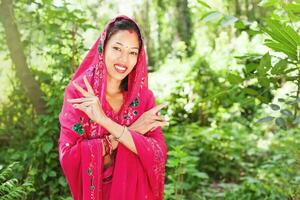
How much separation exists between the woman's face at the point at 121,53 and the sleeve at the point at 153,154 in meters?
0.24

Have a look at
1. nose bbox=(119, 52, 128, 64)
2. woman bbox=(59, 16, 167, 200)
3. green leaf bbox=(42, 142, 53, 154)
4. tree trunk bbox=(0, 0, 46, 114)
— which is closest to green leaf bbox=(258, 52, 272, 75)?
woman bbox=(59, 16, 167, 200)

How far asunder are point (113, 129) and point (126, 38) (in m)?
0.43

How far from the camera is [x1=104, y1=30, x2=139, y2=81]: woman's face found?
2.05 metres

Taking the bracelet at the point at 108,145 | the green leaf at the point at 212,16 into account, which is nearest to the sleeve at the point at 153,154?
the bracelet at the point at 108,145

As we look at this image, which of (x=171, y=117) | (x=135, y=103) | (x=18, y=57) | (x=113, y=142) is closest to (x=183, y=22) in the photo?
(x=171, y=117)

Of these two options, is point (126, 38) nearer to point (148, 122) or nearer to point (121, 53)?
point (121, 53)

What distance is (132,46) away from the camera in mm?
2064

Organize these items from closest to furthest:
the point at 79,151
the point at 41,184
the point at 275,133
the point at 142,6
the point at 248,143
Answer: the point at 79,151 < the point at 41,184 < the point at 248,143 < the point at 275,133 < the point at 142,6

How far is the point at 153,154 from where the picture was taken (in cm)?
206

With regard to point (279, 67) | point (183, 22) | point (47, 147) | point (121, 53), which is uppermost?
point (183, 22)

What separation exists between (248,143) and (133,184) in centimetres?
327

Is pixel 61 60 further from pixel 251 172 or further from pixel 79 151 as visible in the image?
pixel 251 172

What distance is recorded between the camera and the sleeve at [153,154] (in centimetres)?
201

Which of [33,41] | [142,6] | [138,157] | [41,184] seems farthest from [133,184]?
[142,6]
